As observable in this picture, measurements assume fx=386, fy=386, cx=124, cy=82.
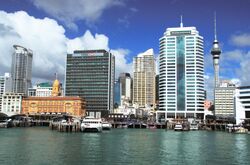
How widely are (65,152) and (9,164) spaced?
19965mm

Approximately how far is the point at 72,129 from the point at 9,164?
392ft

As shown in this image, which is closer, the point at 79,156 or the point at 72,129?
the point at 79,156

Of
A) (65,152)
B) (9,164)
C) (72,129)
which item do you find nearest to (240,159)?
(65,152)

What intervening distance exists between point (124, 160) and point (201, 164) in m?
14.7

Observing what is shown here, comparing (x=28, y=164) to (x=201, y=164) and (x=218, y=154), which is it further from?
(x=218, y=154)

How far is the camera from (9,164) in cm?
6750

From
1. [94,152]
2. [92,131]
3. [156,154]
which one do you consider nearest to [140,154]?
[156,154]

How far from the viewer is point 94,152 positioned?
87500 mm

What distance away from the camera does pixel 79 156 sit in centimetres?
7981

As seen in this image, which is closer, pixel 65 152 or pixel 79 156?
pixel 79 156

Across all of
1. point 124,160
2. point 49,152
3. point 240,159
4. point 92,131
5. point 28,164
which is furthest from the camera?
point 92,131

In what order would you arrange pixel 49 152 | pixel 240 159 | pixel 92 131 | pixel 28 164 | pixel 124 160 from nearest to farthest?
pixel 28 164, pixel 124 160, pixel 240 159, pixel 49 152, pixel 92 131

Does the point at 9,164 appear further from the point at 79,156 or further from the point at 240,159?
the point at 240,159

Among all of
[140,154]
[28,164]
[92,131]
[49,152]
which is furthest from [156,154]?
[92,131]
